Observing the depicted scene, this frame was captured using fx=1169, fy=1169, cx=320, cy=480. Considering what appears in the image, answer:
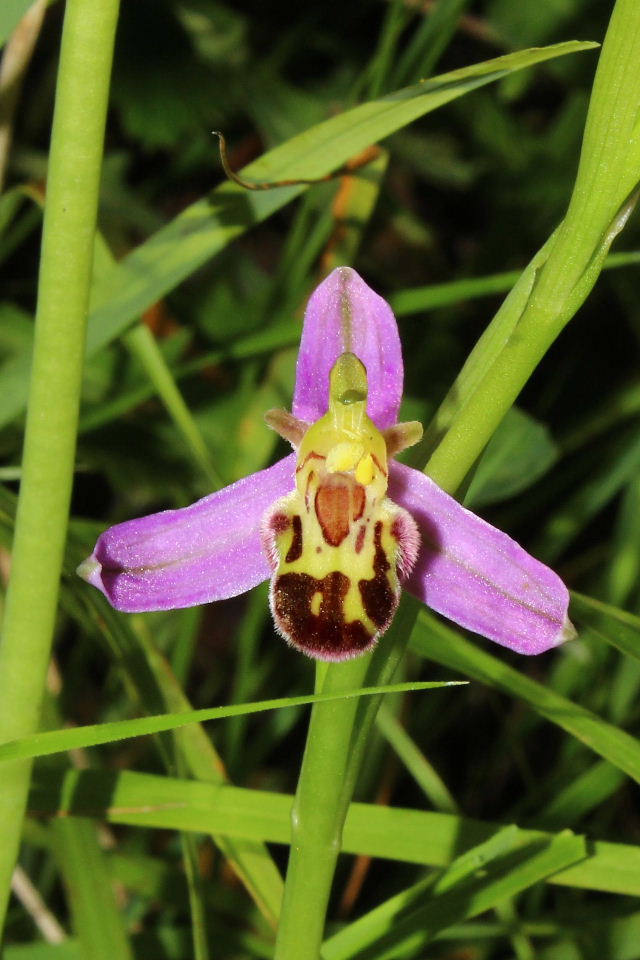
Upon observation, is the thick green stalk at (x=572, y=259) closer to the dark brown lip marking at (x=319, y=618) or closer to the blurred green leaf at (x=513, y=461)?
the dark brown lip marking at (x=319, y=618)

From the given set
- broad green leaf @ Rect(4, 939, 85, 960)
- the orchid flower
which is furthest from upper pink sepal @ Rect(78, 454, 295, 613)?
broad green leaf @ Rect(4, 939, 85, 960)

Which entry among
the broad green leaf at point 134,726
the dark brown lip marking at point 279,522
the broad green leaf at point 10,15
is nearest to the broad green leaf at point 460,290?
the dark brown lip marking at point 279,522

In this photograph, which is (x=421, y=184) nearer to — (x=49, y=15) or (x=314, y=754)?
(x=49, y=15)

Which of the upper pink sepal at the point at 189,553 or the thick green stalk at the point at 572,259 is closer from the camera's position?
the thick green stalk at the point at 572,259

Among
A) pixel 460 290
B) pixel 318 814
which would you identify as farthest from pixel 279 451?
pixel 318 814

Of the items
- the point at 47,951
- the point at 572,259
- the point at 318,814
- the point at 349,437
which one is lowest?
the point at 318,814

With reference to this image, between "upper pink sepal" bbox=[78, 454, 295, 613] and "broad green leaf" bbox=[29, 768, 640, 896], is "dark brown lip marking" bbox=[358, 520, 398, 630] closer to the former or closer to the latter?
"upper pink sepal" bbox=[78, 454, 295, 613]

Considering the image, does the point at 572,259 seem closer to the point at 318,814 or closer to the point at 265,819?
the point at 318,814
